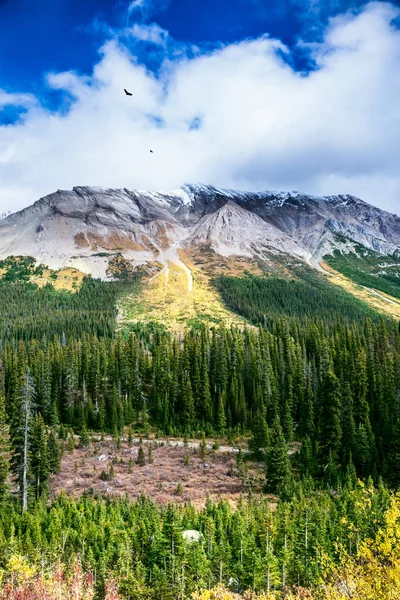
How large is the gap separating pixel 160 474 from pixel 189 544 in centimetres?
3591

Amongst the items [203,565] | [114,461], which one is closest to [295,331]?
[114,461]

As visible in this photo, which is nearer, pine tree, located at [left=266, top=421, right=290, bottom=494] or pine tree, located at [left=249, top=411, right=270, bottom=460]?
pine tree, located at [left=266, top=421, right=290, bottom=494]

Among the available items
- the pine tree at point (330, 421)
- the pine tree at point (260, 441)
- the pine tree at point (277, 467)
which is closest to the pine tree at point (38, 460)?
the pine tree at point (277, 467)

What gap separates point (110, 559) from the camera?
37.4 m

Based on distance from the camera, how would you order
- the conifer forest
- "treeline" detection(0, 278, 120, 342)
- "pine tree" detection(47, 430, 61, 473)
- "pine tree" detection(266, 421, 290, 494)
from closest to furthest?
the conifer forest, "pine tree" detection(266, 421, 290, 494), "pine tree" detection(47, 430, 61, 473), "treeline" detection(0, 278, 120, 342)

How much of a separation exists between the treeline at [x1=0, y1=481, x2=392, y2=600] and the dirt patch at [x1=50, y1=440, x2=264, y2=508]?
13421 millimetres

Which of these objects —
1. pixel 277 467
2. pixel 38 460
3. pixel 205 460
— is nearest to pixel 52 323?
pixel 205 460

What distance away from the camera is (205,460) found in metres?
80.1

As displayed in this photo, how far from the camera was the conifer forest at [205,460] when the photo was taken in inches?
1356

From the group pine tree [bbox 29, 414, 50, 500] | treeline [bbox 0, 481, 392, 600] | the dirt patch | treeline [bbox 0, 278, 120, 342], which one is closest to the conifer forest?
treeline [bbox 0, 481, 392, 600]

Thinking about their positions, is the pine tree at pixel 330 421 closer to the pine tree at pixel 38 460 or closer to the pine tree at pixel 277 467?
the pine tree at pixel 277 467

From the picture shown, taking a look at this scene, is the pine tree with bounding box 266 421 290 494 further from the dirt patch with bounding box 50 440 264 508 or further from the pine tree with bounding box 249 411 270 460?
the pine tree with bounding box 249 411 270 460

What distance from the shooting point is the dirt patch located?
63997 millimetres

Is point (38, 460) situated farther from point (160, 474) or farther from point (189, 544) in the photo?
point (189, 544)
